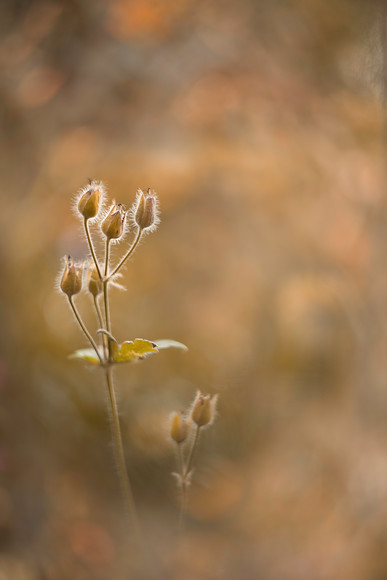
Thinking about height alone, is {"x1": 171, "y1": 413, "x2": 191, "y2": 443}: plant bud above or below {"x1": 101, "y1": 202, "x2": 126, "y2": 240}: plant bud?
below

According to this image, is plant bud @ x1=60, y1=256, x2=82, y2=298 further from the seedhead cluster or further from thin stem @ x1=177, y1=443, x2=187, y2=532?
thin stem @ x1=177, y1=443, x2=187, y2=532

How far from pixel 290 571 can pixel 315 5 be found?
557mm

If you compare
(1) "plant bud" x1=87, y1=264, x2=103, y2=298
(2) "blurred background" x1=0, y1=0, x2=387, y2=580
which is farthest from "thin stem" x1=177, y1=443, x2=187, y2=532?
(1) "plant bud" x1=87, y1=264, x2=103, y2=298

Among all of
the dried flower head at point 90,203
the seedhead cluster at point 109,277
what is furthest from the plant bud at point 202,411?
the dried flower head at point 90,203

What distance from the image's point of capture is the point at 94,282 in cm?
29

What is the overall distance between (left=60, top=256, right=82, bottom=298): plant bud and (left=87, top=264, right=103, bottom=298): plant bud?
0.07 ft

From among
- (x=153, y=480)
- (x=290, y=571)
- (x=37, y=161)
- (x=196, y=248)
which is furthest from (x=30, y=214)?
(x=290, y=571)

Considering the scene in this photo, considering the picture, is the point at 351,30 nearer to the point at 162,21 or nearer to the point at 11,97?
the point at 162,21

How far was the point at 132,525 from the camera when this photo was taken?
1.42ft

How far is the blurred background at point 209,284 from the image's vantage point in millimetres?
454

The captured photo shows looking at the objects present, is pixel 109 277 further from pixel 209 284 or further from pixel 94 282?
pixel 209 284

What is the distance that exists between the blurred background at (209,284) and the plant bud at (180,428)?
120mm

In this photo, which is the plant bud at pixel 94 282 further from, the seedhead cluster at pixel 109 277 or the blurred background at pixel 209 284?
the blurred background at pixel 209 284

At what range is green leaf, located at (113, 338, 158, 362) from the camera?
0.27m
